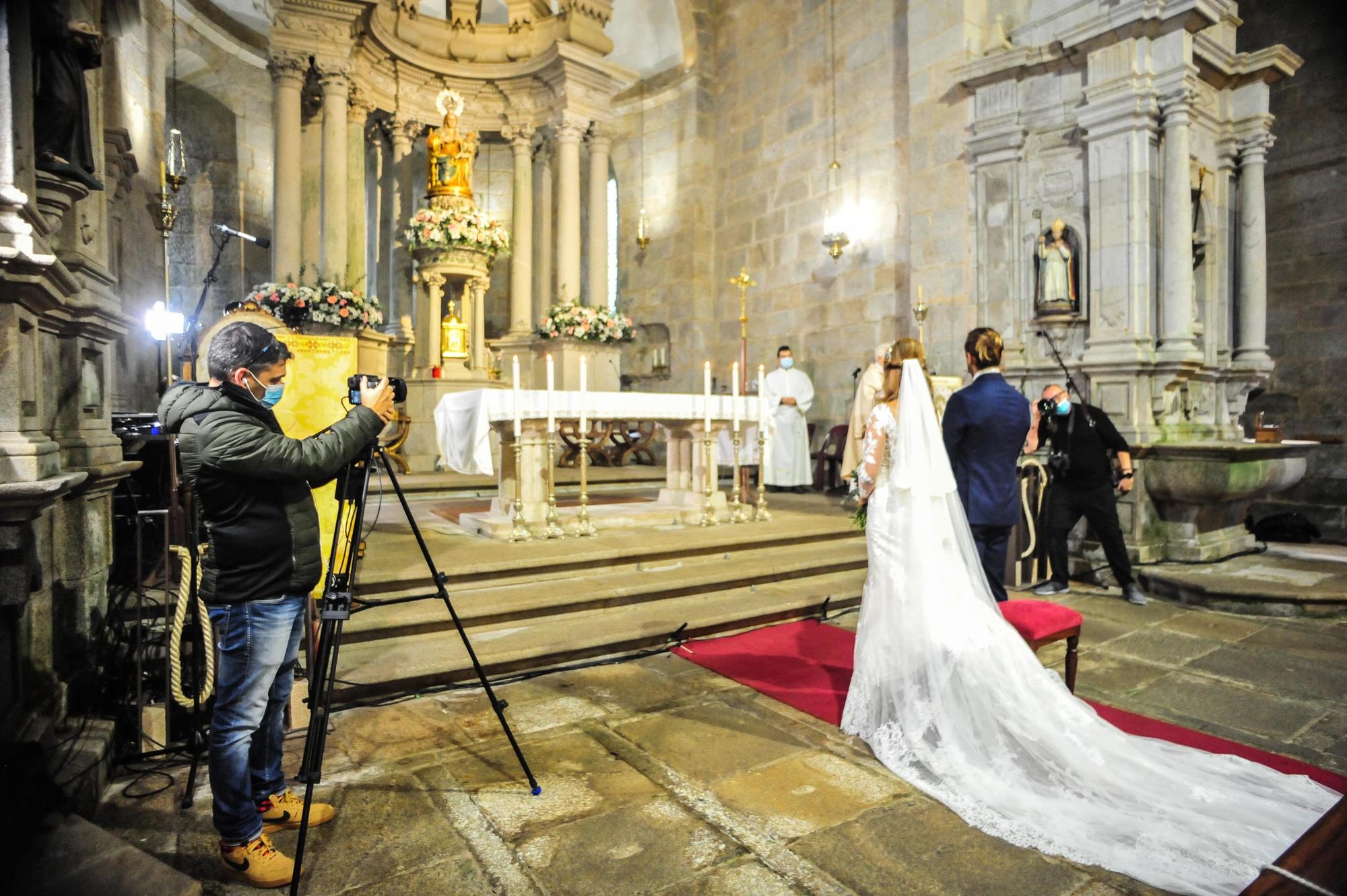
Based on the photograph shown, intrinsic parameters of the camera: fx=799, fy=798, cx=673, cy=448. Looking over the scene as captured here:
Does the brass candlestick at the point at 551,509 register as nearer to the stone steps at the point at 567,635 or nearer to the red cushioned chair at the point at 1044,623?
the stone steps at the point at 567,635

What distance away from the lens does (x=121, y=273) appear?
365 inches

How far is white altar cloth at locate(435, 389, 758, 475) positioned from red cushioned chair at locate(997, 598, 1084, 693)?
3704mm

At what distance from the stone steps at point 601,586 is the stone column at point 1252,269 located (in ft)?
16.1

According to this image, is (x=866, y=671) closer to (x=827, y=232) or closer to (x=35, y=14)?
(x=35, y=14)

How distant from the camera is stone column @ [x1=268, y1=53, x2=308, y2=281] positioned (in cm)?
914

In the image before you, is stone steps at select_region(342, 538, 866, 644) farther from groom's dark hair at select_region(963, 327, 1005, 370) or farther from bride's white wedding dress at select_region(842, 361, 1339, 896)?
groom's dark hair at select_region(963, 327, 1005, 370)

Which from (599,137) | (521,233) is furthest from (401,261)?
(599,137)

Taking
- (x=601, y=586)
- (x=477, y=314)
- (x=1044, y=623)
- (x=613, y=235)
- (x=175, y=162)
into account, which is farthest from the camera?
(x=613, y=235)

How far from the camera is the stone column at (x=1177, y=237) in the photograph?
711 centimetres

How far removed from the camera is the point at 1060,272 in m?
7.71

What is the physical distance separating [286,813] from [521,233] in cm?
1015

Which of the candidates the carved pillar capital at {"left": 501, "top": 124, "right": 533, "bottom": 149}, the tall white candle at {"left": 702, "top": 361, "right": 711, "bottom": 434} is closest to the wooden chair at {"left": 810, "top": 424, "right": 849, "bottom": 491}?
the tall white candle at {"left": 702, "top": 361, "right": 711, "bottom": 434}

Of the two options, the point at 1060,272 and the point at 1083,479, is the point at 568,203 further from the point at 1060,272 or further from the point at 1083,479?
the point at 1083,479

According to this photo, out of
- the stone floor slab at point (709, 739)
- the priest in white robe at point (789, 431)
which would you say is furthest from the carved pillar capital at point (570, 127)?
the stone floor slab at point (709, 739)
